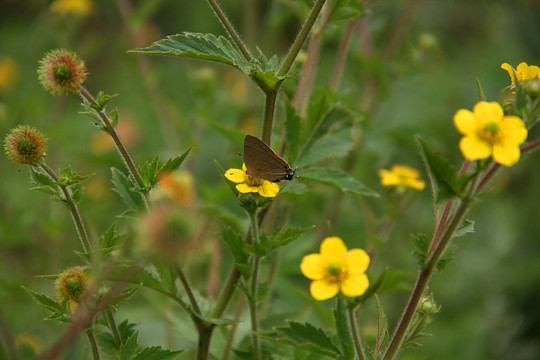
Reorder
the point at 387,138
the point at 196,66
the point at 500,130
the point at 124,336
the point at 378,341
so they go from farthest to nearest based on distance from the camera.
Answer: the point at 196,66, the point at 387,138, the point at 124,336, the point at 378,341, the point at 500,130

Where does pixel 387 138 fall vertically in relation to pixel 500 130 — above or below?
below

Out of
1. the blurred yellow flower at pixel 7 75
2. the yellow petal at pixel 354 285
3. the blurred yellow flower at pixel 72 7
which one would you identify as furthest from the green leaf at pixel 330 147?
the blurred yellow flower at pixel 7 75

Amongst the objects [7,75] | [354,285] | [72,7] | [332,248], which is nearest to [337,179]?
[332,248]

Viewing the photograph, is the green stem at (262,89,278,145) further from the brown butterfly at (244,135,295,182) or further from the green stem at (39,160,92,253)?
the green stem at (39,160,92,253)

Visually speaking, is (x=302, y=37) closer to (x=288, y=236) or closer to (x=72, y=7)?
(x=288, y=236)

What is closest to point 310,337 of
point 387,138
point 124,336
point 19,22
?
point 124,336

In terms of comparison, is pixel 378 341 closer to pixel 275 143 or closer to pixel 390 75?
pixel 275 143

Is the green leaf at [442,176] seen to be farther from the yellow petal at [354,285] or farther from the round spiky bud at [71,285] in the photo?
the round spiky bud at [71,285]
